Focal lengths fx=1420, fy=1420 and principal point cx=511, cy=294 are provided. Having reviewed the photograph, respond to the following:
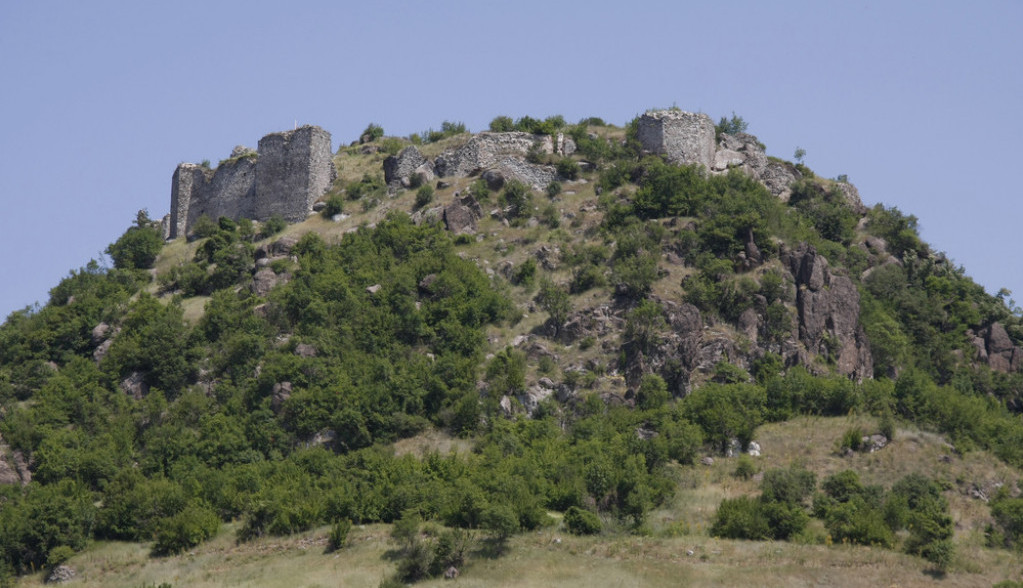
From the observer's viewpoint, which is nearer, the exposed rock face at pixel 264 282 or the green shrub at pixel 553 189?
the exposed rock face at pixel 264 282

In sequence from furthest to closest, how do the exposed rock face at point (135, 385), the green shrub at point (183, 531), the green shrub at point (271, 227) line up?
the green shrub at point (271, 227) < the exposed rock face at point (135, 385) < the green shrub at point (183, 531)

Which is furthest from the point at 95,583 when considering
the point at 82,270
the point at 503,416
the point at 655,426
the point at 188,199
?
the point at 188,199

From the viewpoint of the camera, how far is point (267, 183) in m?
73.4

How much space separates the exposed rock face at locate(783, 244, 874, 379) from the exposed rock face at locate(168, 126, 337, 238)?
25.5 metres

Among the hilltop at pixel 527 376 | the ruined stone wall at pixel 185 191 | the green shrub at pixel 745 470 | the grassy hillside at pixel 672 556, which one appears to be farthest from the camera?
the ruined stone wall at pixel 185 191

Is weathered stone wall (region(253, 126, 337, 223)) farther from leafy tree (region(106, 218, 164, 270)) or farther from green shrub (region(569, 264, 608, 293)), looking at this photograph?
green shrub (region(569, 264, 608, 293))

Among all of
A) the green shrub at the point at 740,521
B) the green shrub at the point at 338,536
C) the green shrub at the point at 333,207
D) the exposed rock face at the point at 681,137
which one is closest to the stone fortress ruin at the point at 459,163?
the exposed rock face at the point at 681,137

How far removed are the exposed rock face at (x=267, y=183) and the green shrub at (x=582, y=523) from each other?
29782 millimetres

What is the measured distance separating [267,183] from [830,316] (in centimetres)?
3000

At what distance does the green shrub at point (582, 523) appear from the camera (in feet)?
156

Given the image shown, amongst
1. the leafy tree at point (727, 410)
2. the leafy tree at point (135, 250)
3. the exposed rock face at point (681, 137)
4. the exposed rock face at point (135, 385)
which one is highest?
the exposed rock face at point (681, 137)

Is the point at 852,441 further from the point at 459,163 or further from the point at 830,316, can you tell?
the point at 459,163

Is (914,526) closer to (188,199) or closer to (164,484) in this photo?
(164,484)

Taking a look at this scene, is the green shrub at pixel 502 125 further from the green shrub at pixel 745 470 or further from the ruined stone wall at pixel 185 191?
the green shrub at pixel 745 470
